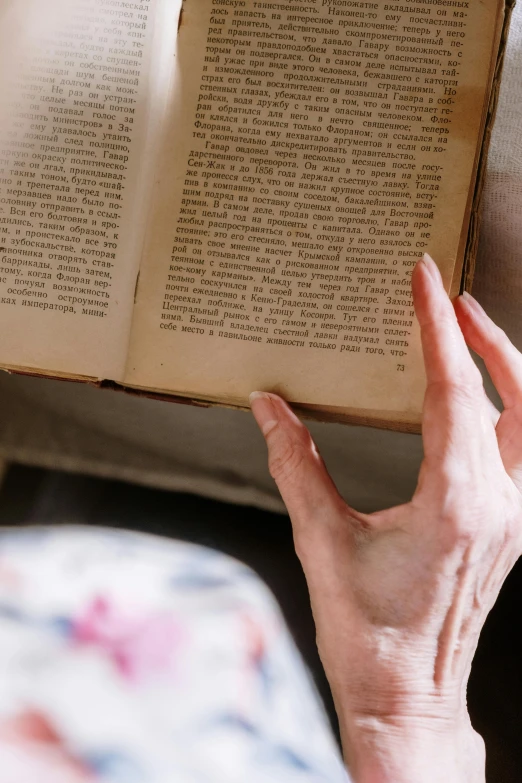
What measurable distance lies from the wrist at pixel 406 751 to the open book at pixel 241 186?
0.94 feet

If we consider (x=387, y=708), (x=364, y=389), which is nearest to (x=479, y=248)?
(x=364, y=389)

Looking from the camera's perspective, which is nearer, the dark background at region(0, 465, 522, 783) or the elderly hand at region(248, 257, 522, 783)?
the elderly hand at region(248, 257, 522, 783)

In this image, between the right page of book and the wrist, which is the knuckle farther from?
the wrist

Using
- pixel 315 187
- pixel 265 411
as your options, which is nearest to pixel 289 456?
pixel 265 411

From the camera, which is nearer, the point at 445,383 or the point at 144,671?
the point at 445,383

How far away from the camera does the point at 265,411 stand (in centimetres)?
60

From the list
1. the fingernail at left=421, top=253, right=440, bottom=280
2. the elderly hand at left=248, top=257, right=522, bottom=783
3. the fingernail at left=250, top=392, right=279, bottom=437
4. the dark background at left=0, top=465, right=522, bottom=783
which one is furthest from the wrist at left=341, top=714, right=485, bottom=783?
the fingernail at left=421, top=253, right=440, bottom=280

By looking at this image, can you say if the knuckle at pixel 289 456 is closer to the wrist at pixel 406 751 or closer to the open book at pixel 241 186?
the open book at pixel 241 186

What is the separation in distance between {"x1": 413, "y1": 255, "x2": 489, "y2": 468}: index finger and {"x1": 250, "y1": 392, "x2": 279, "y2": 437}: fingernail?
0.50 feet

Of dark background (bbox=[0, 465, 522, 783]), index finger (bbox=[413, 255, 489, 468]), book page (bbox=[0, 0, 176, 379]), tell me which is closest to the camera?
index finger (bbox=[413, 255, 489, 468])

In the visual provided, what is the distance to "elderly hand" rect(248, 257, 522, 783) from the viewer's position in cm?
50

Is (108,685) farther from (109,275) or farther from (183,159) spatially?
(183,159)

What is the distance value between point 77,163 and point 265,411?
324 mm

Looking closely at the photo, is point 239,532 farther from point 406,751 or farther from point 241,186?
point 241,186
